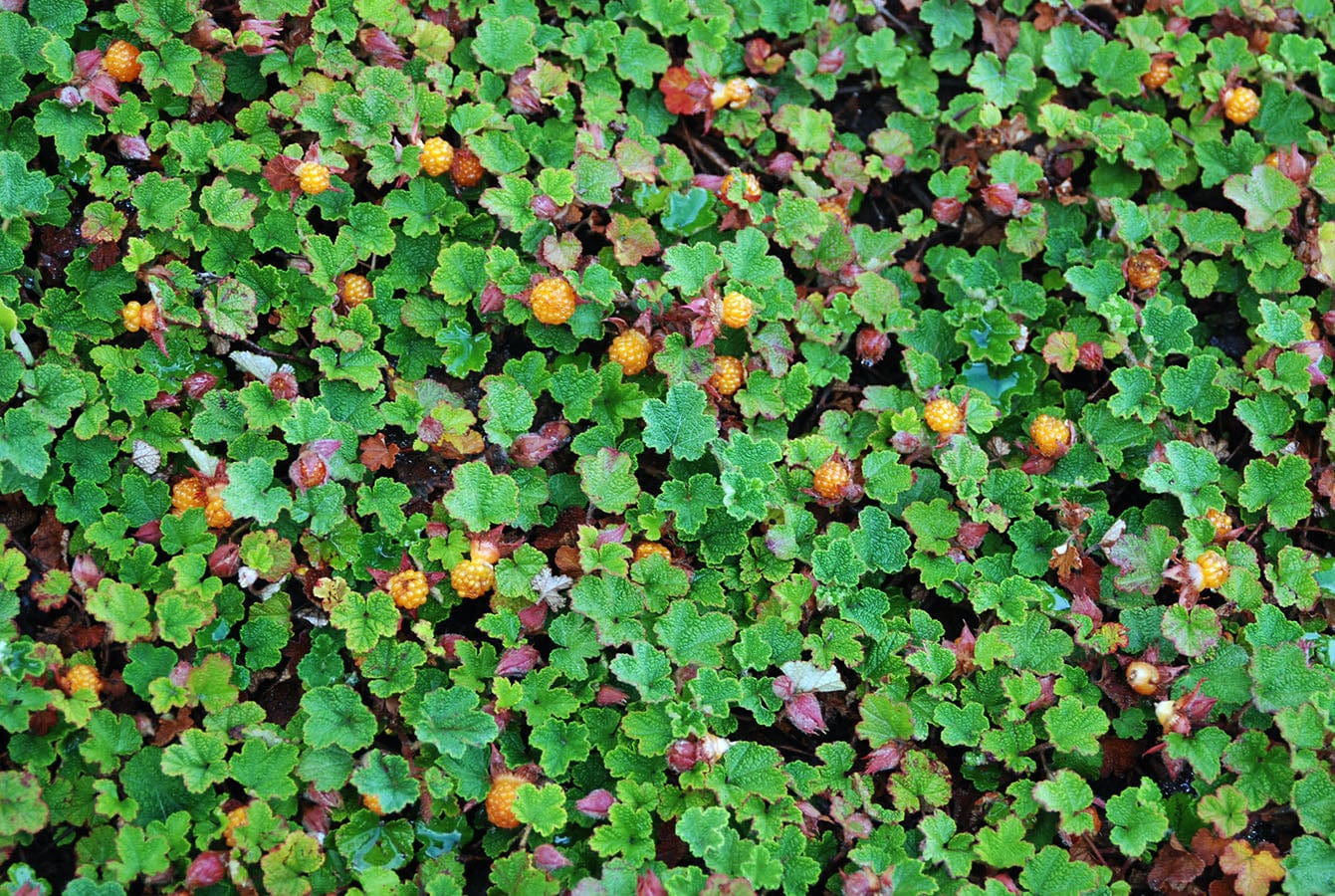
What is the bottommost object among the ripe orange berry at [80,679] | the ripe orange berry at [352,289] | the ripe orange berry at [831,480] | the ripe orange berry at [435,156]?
the ripe orange berry at [80,679]

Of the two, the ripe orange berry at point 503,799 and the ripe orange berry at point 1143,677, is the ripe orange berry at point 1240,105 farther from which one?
the ripe orange berry at point 503,799

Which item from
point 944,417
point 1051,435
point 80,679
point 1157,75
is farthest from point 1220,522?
point 80,679

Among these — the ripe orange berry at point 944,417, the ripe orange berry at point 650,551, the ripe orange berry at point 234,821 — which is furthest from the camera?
the ripe orange berry at point 944,417

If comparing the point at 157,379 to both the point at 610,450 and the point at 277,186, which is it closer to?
the point at 277,186

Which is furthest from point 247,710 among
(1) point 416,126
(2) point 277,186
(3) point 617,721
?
(1) point 416,126

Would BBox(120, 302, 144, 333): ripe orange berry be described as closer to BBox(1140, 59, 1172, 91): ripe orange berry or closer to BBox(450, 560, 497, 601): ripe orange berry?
BBox(450, 560, 497, 601): ripe orange berry

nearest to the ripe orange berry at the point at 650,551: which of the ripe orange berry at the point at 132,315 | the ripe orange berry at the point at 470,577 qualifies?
the ripe orange berry at the point at 470,577
